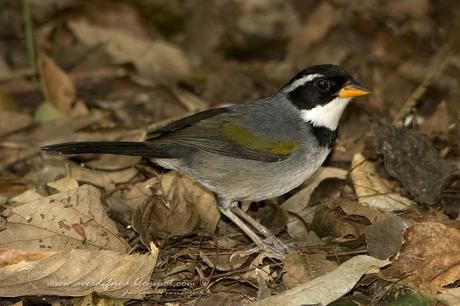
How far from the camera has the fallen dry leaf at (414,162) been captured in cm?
568

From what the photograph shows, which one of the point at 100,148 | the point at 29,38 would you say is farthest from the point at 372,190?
the point at 29,38

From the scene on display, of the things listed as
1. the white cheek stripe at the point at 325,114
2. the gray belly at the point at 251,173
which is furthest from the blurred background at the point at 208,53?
the gray belly at the point at 251,173

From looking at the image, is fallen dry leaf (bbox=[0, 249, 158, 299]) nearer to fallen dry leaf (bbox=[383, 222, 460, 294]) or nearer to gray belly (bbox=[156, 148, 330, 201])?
gray belly (bbox=[156, 148, 330, 201])

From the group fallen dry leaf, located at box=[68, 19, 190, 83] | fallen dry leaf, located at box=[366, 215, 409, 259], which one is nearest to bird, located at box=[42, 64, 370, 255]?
fallen dry leaf, located at box=[366, 215, 409, 259]

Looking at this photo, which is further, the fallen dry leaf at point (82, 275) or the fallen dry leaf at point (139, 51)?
the fallen dry leaf at point (139, 51)

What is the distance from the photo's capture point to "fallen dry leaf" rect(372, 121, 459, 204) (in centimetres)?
568

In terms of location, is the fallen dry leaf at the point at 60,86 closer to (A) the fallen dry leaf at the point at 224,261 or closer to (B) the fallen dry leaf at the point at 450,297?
(A) the fallen dry leaf at the point at 224,261

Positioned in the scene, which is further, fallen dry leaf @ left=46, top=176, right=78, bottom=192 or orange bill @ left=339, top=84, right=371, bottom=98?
fallen dry leaf @ left=46, top=176, right=78, bottom=192

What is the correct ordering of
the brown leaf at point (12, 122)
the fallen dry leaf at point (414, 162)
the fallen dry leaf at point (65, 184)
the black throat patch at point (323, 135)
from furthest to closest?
1. the brown leaf at point (12, 122)
2. the fallen dry leaf at point (65, 184)
3. the fallen dry leaf at point (414, 162)
4. the black throat patch at point (323, 135)

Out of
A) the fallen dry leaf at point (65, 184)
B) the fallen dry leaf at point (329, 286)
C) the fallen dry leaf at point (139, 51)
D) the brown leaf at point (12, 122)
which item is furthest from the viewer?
the fallen dry leaf at point (139, 51)

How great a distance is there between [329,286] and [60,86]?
399 centimetres

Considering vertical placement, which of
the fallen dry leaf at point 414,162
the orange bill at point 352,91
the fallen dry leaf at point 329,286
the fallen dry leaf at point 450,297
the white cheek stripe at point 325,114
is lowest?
the fallen dry leaf at point 450,297

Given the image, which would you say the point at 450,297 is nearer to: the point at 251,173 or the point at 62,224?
the point at 251,173

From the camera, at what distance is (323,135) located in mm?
5598
